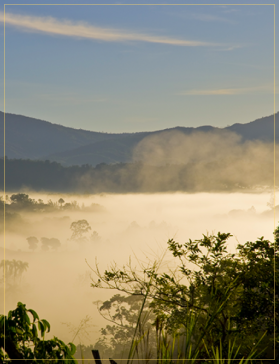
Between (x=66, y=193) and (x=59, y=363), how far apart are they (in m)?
4.94

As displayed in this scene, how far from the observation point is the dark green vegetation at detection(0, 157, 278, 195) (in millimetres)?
6078

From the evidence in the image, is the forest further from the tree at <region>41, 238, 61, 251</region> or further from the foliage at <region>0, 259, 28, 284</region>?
the foliage at <region>0, 259, 28, 284</region>

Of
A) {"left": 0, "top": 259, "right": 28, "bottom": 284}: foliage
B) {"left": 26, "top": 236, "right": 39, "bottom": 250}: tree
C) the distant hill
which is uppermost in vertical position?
the distant hill

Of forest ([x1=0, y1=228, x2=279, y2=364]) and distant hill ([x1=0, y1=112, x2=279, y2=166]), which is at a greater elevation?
distant hill ([x1=0, y1=112, x2=279, y2=166])

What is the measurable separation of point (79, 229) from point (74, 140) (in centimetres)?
173

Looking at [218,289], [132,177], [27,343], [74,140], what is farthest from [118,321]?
[27,343]

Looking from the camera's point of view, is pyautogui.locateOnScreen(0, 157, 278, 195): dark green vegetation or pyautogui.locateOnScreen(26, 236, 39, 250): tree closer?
pyautogui.locateOnScreen(0, 157, 278, 195): dark green vegetation

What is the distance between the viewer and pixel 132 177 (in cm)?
636

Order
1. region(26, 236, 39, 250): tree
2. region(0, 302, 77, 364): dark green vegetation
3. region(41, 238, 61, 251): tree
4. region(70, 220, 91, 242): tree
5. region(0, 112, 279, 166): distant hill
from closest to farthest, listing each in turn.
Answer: region(0, 302, 77, 364): dark green vegetation
region(0, 112, 279, 166): distant hill
region(70, 220, 91, 242): tree
region(41, 238, 61, 251): tree
region(26, 236, 39, 250): tree

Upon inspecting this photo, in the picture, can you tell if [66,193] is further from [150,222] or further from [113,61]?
[113,61]

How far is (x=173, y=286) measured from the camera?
4.11 metres

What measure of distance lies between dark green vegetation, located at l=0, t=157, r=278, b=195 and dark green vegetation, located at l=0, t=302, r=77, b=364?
4398mm

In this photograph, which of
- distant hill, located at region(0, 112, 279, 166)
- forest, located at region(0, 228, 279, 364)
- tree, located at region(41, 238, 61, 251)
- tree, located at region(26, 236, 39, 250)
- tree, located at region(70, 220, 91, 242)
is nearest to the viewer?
forest, located at region(0, 228, 279, 364)

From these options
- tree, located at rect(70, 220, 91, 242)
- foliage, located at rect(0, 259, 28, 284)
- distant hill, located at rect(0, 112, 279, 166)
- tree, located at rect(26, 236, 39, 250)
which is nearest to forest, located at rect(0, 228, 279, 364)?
tree, located at rect(70, 220, 91, 242)
